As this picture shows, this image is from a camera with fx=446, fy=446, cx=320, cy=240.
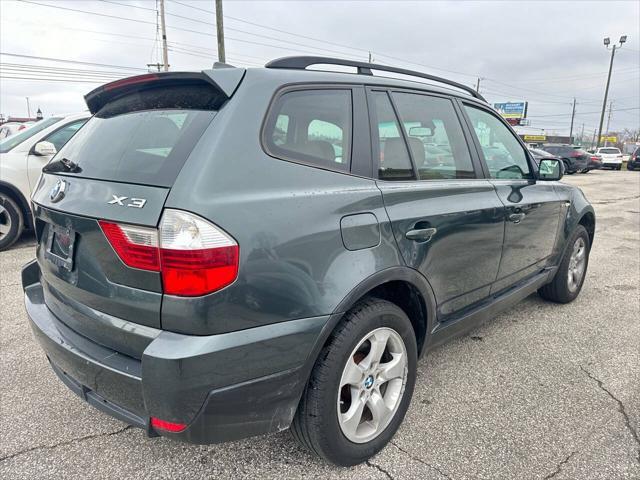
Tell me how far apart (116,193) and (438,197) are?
1.60 metres

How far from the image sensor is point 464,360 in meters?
3.14

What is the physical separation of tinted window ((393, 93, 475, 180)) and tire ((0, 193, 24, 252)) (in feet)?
17.3

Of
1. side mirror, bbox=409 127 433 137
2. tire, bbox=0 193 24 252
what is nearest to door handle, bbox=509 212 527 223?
side mirror, bbox=409 127 433 137

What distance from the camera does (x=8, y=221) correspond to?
5.55 metres

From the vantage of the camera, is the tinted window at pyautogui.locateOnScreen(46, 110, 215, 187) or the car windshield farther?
the car windshield

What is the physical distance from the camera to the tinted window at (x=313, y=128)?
1.83 metres

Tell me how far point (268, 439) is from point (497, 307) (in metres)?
1.75

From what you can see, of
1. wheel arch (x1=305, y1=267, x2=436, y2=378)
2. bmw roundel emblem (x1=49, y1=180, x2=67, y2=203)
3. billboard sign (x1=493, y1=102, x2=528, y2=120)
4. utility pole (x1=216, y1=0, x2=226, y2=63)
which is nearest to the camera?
wheel arch (x1=305, y1=267, x2=436, y2=378)

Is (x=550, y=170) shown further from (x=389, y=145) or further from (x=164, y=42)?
(x=164, y=42)

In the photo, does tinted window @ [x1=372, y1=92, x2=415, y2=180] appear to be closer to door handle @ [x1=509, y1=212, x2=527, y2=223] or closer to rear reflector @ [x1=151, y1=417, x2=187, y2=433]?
door handle @ [x1=509, y1=212, x2=527, y2=223]

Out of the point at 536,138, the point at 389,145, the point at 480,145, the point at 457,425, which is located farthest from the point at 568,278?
the point at 536,138

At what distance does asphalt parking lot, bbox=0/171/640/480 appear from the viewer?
6.82 feet

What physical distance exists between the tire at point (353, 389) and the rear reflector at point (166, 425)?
1.64ft

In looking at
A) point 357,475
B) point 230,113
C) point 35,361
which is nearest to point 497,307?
point 357,475
